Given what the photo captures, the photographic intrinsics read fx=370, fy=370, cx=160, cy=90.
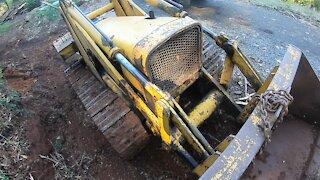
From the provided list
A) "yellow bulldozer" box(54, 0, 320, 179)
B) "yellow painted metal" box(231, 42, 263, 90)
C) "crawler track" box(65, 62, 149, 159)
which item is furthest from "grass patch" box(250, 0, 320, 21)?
"crawler track" box(65, 62, 149, 159)

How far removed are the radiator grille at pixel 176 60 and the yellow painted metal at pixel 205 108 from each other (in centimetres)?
33

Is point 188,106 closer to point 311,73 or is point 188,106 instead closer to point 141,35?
point 141,35

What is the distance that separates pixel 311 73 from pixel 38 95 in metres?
3.74

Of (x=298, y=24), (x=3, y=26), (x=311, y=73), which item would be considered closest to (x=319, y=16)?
(x=298, y=24)

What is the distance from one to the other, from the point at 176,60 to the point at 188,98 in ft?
2.43

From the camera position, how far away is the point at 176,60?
3646 millimetres

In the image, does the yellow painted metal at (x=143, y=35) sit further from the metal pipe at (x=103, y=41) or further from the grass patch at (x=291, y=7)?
the grass patch at (x=291, y=7)

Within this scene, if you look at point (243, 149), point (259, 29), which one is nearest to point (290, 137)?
point (243, 149)

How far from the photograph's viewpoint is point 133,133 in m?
3.84

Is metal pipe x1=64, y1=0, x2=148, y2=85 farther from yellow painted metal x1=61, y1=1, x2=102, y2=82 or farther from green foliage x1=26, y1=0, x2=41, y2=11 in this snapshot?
green foliage x1=26, y1=0, x2=41, y2=11

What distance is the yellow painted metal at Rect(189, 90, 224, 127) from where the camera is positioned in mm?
3812

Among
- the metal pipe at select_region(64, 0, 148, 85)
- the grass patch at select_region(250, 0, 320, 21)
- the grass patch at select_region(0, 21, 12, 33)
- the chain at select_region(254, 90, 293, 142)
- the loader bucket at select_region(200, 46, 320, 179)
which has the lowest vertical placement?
the grass patch at select_region(250, 0, 320, 21)

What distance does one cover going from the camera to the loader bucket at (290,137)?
2.79m

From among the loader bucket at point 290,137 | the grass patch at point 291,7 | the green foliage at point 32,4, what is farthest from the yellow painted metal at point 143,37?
the green foliage at point 32,4
